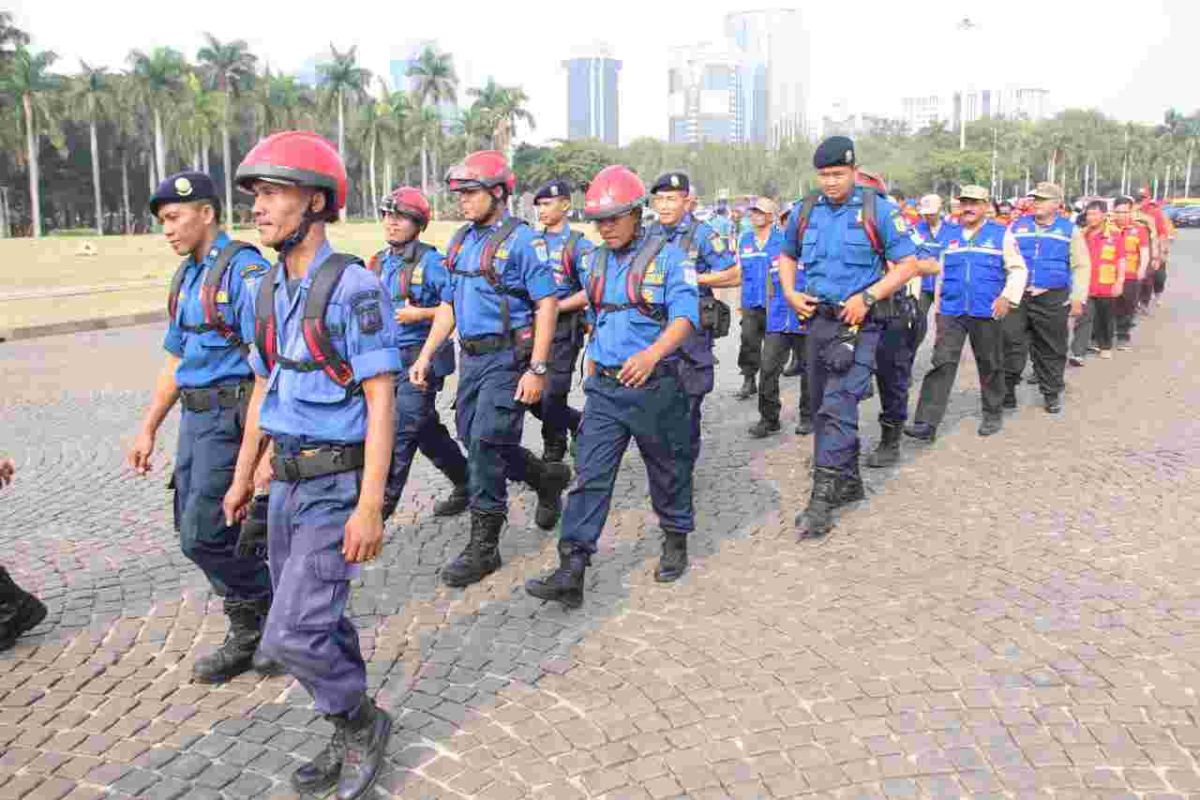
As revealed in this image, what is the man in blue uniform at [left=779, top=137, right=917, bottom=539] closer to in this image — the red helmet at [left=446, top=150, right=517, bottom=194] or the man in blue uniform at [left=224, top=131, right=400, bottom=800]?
the red helmet at [left=446, top=150, right=517, bottom=194]

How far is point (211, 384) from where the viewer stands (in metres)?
4.16

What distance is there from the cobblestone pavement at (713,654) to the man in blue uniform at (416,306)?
1.40 ft

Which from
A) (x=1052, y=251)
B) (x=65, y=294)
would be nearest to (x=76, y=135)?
(x=65, y=294)

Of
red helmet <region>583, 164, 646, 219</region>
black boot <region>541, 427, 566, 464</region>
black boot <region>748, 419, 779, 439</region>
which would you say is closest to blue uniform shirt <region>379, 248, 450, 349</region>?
black boot <region>541, 427, 566, 464</region>

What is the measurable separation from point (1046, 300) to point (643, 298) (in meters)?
6.18

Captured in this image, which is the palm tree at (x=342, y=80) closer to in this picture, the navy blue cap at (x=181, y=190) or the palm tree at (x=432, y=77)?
the palm tree at (x=432, y=77)

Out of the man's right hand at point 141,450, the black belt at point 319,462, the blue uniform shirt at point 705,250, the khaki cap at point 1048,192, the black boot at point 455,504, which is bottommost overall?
the black boot at point 455,504

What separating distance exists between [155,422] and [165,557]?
58.8 inches

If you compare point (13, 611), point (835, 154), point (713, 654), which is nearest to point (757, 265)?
point (835, 154)

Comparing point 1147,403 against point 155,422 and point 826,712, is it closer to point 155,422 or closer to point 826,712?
point 826,712

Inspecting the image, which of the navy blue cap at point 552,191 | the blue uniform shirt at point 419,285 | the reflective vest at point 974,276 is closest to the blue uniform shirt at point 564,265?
the navy blue cap at point 552,191

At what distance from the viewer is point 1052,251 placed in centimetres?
973

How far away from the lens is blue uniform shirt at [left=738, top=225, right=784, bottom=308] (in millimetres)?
9969

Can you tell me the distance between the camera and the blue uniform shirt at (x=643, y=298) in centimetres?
484
